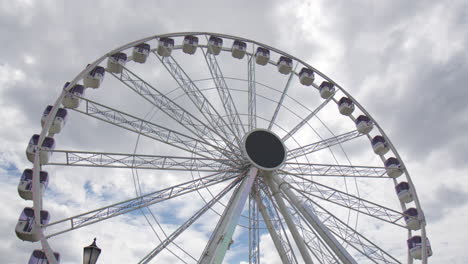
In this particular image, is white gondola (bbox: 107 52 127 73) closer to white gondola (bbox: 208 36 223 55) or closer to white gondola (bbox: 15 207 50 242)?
white gondola (bbox: 208 36 223 55)

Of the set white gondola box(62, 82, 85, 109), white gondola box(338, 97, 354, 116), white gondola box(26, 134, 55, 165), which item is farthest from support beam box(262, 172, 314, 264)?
white gondola box(26, 134, 55, 165)

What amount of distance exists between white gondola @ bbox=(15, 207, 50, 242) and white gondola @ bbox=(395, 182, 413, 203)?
16.4m

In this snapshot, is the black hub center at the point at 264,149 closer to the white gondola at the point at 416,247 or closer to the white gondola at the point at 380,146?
the white gondola at the point at 380,146

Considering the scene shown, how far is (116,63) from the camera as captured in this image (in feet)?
53.3

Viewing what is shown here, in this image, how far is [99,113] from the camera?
45.9 feet

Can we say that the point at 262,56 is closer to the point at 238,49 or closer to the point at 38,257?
the point at 238,49

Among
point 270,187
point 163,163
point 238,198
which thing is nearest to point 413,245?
point 270,187

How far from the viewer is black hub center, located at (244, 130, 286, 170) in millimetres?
15250

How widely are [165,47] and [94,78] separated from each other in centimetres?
406

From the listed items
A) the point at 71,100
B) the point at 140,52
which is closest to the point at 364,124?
the point at 140,52

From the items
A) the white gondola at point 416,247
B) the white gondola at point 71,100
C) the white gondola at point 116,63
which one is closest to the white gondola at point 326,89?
the white gondola at point 416,247

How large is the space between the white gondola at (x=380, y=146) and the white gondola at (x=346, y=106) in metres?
2.14

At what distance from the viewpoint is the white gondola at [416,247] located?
15680 millimetres

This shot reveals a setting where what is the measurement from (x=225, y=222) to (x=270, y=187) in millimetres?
3255
